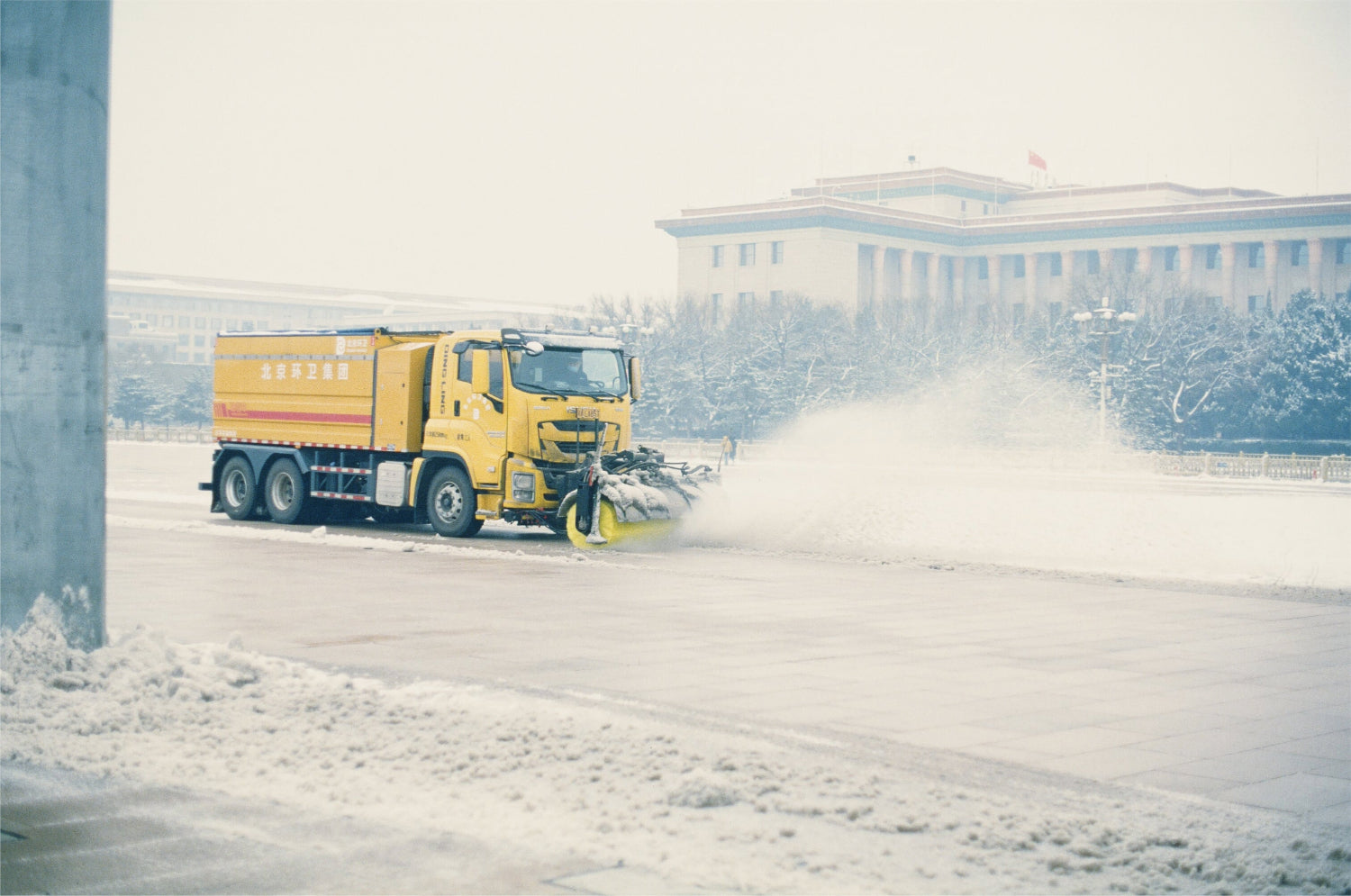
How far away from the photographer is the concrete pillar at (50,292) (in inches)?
337

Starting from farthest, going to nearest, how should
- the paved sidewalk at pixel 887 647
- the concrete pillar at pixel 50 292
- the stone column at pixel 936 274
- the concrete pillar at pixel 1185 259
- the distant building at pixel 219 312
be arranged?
the distant building at pixel 219 312, the stone column at pixel 936 274, the concrete pillar at pixel 1185 259, the concrete pillar at pixel 50 292, the paved sidewalk at pixel 887 647

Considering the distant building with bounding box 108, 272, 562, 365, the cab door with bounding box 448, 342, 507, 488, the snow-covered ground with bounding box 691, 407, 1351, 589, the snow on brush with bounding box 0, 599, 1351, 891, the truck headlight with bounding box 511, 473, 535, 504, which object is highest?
the distant building with bounding box 108, 272, 562, 365

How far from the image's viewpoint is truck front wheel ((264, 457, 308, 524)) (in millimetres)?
23859

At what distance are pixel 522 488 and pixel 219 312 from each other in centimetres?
15321

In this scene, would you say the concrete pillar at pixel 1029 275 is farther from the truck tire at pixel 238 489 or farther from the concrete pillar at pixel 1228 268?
the truck tire at pixel 238 489

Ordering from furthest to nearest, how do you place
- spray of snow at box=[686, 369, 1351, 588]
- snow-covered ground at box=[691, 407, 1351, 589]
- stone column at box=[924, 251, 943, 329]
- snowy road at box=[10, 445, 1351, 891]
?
stone column at box=[924, 251, 943, 329] < spray of snow at box=[686, 369, 1351, 588] < snow-covered ground at box=[691, 407, 1351, 589] < snowy road at box=[10, 445, 1351, 891]

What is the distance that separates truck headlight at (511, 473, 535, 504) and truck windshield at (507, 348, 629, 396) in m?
1.21

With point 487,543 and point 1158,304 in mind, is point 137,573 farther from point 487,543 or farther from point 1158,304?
point 1158,304

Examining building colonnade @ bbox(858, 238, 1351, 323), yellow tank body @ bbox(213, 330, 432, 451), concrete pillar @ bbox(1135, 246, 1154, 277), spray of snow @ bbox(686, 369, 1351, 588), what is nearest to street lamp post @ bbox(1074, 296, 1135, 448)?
spray of snow @ bbox(686, 369, 1351, 588)

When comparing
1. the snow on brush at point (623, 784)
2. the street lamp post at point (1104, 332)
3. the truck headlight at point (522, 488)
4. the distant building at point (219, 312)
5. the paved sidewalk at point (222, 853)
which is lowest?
the paved sidewalk at point (222, 853)

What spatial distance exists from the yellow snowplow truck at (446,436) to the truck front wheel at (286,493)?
0.09ft

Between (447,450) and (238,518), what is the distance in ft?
16.9

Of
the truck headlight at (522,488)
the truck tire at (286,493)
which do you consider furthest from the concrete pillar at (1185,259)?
the truck headlight at (522,488)

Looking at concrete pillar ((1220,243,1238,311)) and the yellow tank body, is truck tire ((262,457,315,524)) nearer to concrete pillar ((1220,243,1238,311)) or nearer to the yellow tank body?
the yellow tank body
